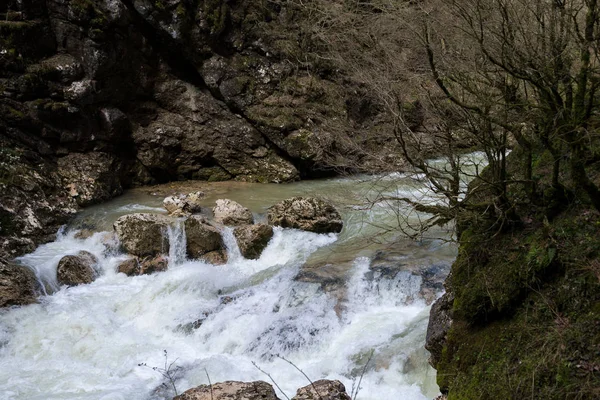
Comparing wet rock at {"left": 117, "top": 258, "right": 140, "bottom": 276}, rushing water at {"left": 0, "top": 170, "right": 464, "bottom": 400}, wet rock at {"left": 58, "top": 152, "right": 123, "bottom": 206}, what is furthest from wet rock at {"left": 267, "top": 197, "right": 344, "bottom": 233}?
wet rock at {"left": 58, "top": 152, "right": 123, "bottom": 206}

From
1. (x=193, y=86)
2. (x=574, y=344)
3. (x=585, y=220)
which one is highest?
(x=193, y=86)

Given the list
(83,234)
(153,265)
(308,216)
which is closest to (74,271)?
(153,265)

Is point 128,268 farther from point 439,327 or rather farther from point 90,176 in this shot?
point 439,327

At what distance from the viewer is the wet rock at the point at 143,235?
29.9 ft

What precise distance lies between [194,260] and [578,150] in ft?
22.6

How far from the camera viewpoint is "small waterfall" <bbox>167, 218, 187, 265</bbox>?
9.10m

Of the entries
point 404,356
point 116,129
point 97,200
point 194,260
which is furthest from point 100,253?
point 404,356

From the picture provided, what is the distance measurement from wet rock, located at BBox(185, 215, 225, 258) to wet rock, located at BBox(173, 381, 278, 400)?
5.55 m

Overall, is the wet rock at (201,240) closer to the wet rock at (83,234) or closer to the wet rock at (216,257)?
the wet rock at (216,257)

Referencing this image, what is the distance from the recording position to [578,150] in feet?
11.9

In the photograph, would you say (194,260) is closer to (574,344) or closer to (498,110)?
(498,110)

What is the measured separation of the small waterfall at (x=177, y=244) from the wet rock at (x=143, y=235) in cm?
9

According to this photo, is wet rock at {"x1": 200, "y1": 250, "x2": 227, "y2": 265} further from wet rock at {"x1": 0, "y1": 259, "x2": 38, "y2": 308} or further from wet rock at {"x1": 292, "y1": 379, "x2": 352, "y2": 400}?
wet rock at {"x1": 292, "y1": 379, "x2": 352, "y2": 400}

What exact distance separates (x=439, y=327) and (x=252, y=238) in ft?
16.6
